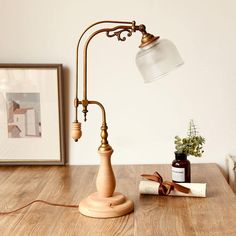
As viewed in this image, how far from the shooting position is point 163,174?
174 cm

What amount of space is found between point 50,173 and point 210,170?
584mm

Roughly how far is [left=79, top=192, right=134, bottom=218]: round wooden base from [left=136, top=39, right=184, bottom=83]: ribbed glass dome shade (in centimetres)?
35

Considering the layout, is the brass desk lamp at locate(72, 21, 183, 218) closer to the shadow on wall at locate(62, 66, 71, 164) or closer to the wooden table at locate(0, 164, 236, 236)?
the wooden table at locate(0, 164, 236, 236)

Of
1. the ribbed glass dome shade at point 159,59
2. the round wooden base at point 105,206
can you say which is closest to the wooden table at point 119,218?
the round wooden base at point 105,206

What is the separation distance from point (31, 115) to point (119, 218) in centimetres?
70

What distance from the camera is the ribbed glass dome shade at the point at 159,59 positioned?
1.31 metres

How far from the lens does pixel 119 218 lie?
4.38ft

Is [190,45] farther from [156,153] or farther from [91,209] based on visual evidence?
[91,209]

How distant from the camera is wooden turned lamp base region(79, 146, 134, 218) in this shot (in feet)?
4.39

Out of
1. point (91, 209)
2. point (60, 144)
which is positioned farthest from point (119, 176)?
point (91, 209)

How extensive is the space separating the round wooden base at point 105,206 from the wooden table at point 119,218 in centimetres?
2

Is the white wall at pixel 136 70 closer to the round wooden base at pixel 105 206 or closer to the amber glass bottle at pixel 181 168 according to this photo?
the amber glass bottle at pixel 181 168

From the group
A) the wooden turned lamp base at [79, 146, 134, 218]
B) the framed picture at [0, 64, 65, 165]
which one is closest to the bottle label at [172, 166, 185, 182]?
the wooden turned lamp base at [79, 146, 134, 218]

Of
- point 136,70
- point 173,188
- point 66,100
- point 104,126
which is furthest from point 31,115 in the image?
point 173,188
